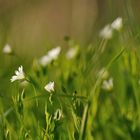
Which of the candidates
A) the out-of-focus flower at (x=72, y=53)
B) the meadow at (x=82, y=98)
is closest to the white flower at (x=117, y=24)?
the meadow at (x=82, y=98)

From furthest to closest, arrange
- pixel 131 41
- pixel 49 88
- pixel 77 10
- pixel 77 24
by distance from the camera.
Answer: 1. pixel 77 10
2. pixel 77 24
3. pixel 131 41
4. pixel 49 88

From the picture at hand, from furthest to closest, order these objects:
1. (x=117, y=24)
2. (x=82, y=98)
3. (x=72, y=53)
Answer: (x=72, y=53) → (x=117, y=24) → (x=82, y=98)

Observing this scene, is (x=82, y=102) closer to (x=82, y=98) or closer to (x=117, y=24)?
(x=82, y=98)

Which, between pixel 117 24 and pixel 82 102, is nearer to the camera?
pixel 82 102

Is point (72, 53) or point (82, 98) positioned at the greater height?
point (72, 53)

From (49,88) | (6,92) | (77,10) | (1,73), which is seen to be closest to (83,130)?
(49,88)

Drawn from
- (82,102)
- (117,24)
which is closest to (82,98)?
(82,102)

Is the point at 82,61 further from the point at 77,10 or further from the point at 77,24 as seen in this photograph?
the point at 77,10

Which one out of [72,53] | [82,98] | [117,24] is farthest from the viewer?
[72,53]
